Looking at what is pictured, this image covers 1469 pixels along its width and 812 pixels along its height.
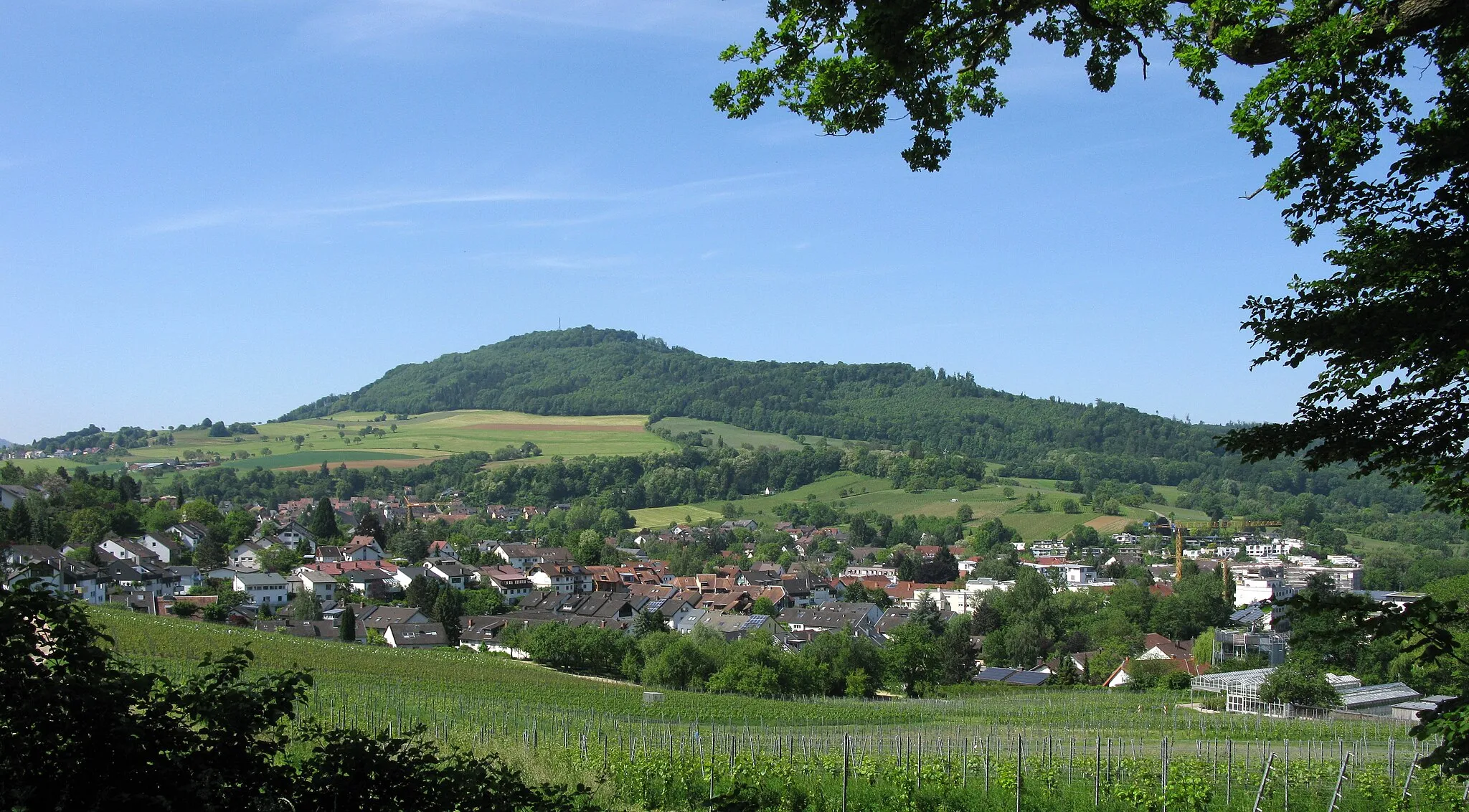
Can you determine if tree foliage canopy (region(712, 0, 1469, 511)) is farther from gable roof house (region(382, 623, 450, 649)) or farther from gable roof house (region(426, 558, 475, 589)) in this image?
gable roof house (region(426, 558, 475, 589))

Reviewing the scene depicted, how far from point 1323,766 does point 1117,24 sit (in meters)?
19.5

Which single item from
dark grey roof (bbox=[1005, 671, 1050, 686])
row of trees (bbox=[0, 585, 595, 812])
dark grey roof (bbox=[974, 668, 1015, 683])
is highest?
row of trees (bbox=[0, 585, 595, 812])

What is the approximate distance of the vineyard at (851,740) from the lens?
54.4 feet

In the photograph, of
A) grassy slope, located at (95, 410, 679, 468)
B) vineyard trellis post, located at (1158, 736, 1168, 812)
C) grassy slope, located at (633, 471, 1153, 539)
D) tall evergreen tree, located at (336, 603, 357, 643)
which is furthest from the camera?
grassy slope, located at (95, 410, 679, 468)

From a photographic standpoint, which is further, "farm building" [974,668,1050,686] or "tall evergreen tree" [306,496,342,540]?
"tall evergreen tree" [306,496,342,540]

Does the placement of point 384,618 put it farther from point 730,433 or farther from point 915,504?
point 730,433

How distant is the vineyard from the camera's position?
1659cm

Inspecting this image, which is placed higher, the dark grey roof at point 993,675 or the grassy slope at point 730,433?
the grassy slope at point 730,433

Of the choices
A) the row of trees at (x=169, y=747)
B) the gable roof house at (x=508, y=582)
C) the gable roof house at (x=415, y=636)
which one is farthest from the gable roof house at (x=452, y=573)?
the row of trees at (x=169, y=747)

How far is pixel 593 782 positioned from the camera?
1695 cm

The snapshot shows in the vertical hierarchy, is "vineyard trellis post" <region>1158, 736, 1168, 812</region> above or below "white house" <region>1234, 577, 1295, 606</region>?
above

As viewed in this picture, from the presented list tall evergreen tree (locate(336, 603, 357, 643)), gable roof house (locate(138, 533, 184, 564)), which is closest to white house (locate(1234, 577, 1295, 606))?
tall evergreen tree (locate(336, 603, 357, 643))

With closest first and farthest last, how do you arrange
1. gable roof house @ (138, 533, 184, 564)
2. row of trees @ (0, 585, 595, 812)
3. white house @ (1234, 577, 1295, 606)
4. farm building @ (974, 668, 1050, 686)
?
row of trees @ (0, 585, 595, 812) → farm building @ (974, 668, 1050, 686) → gable roof house @ (138, 533, 184, 564) → white house @ (1234, 577, 1295, 606)

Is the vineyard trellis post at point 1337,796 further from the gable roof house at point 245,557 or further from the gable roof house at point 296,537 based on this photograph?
the gable roof house at point 296,537
